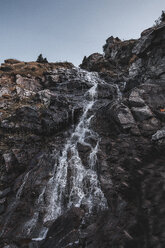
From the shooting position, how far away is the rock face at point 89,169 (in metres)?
8.79

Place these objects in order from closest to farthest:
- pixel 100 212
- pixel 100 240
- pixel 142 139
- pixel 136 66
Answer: pixel 100 240
pixel 100 212
pixel 142 139
pixel 136 66

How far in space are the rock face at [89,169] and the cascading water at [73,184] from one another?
0.08 meters

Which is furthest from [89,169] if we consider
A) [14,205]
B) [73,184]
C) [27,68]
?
[27,68]

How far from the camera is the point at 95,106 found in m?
23.9

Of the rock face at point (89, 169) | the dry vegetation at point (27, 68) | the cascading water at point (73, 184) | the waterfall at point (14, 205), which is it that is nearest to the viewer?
the rock face at point (89, 169)

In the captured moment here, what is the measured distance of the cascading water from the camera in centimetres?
1219

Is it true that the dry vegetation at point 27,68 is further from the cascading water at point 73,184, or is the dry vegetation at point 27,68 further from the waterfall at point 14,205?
the waterfall at point 14,205

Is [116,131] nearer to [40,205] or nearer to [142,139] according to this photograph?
[142,139]

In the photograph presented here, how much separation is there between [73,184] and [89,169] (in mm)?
1968

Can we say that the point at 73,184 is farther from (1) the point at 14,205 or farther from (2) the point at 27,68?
(2) the point at 27,68

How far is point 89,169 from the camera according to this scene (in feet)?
47.4

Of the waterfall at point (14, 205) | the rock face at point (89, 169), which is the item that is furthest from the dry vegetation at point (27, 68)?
the waterfall at point (14, 205)

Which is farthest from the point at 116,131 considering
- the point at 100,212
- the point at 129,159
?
the point at 100,212

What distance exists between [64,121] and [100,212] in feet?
40.6
